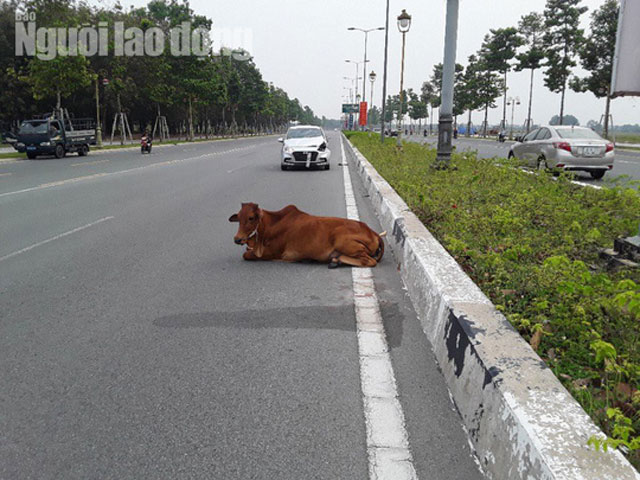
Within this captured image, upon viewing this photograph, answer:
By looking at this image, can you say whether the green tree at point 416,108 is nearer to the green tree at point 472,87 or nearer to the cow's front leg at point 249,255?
the green tree at point 472,87

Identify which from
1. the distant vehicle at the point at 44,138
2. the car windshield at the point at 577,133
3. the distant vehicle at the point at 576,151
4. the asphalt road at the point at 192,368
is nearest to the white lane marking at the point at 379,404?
the asphalt road at the point at 192,368

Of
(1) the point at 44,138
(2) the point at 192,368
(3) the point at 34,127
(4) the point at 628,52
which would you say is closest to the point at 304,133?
(1) the point at 44,138

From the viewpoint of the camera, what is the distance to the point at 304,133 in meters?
20.8

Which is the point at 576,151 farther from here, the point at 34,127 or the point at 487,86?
the point at 487,86

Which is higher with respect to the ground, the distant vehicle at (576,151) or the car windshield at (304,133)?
the car windshield at (304,133)

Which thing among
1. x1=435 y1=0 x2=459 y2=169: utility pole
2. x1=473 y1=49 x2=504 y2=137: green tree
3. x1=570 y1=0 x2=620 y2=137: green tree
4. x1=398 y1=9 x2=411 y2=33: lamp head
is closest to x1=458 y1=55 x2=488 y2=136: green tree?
x1=473 y1=49 x2=504 y2=137: green tree

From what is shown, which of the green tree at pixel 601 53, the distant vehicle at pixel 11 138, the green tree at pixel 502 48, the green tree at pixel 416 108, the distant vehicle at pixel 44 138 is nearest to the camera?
the distant vehicle at pixel 44 138

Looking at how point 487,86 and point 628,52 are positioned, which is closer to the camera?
point 628,52

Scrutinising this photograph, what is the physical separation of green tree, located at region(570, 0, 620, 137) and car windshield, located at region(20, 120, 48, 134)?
3867 cm

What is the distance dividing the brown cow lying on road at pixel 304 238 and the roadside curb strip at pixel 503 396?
160 cm

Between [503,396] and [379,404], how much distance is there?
2.67 ft

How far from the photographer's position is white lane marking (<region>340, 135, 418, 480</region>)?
2.42 meters

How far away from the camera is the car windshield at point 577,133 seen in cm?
1504

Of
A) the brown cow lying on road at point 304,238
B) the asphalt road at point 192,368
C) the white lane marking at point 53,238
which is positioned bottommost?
the asphalt road at point 192,368
